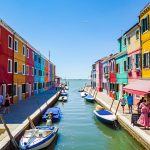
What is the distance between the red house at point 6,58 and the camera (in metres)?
28.0

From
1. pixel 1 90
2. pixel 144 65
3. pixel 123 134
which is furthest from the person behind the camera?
pixel 1 90

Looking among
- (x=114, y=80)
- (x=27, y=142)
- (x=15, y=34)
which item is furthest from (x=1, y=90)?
(x=114, y=80)

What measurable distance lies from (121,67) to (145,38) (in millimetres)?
11933

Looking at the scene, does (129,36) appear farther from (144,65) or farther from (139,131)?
(139,131)

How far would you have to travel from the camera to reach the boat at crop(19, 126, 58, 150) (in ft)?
48.0

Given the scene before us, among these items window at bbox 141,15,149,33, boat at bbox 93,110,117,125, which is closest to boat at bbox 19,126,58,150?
boat at bbox 93,110,117,125

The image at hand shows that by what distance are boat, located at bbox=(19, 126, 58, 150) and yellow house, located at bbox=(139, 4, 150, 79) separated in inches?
461

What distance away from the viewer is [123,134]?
20141mm

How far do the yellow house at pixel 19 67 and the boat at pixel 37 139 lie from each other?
1727cm

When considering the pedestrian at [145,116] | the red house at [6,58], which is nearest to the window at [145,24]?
the pedestrian at [145,116]

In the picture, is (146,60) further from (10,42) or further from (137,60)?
(10,42)

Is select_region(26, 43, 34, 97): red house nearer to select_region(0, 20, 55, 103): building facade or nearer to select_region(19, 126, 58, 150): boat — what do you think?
select_region(0, 20, 55, 103): building facade

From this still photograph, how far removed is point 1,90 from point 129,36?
662 inches

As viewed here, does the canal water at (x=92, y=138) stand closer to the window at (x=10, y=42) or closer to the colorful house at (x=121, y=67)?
the colorful house at (x=121, y=67)
